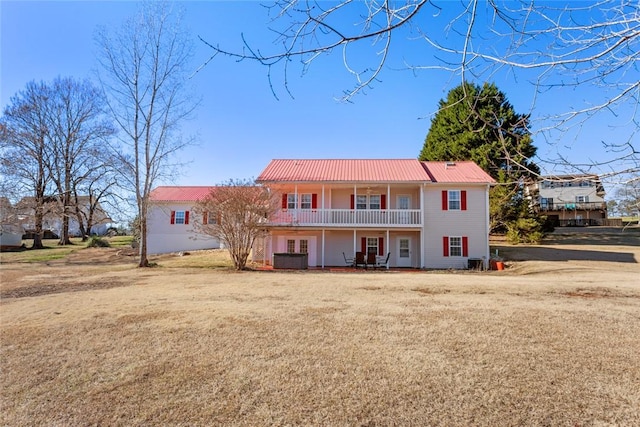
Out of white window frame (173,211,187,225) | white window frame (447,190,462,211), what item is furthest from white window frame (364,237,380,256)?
white window frame (173,211,187,225)

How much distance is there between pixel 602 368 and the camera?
4500mm

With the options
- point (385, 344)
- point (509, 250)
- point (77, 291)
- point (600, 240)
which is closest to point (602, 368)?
point (385, 344)

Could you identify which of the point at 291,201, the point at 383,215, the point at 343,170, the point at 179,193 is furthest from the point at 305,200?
the point at 179,193

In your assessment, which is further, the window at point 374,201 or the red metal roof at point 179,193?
the red metal roof at point 179,193

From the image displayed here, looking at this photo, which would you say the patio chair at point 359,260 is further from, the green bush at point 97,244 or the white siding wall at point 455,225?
the green bush at point 97,244

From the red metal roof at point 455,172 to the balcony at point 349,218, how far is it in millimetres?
2898

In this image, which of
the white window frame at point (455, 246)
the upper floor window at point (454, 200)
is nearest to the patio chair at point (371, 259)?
the white window frame at point (455, 246)

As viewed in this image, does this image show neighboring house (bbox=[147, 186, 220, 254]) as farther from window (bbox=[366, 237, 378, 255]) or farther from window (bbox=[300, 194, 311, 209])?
window (bbox=[366, 237, 378, 255])

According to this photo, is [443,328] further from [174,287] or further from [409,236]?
[409,236]

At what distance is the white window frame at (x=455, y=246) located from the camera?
2014 centimetres

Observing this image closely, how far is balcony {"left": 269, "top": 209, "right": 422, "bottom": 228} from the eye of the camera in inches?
765

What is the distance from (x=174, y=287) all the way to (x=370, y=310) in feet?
21.6

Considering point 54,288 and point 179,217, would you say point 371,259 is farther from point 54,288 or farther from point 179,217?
point 179,217

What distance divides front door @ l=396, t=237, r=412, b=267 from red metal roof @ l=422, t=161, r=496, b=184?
12.5ft
